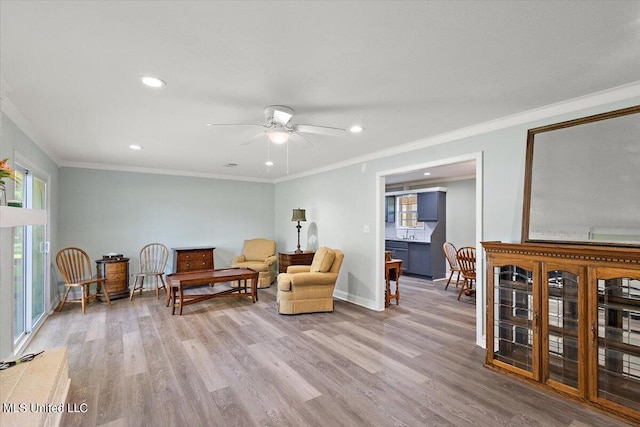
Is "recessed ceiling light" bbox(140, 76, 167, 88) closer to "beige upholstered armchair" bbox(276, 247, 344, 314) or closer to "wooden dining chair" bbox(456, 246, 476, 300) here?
"beige upholstered armchair" bbox(276, 247, 344, 314)

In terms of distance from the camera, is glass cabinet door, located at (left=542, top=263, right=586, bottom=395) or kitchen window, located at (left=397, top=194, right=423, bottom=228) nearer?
glass cabinet door, located at (left=542, top=263, right=586, bottom=395)

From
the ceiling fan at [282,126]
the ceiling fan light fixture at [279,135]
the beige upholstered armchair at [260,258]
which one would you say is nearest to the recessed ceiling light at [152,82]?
the ceiling fan at [282,126]

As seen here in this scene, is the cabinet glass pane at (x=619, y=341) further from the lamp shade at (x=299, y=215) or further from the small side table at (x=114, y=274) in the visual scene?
the small side table at (x=114, y=274)

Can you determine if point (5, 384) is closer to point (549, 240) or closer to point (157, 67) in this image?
point (157, 67)

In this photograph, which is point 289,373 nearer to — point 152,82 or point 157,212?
point 152,82

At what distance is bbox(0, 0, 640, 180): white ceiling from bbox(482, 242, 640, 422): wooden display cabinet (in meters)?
1.36

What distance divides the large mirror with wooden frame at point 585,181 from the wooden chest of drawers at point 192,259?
552 cm

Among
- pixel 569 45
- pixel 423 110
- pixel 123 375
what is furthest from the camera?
pixel 423 110

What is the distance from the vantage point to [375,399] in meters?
2.36

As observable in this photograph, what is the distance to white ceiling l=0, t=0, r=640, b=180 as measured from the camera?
1562mm

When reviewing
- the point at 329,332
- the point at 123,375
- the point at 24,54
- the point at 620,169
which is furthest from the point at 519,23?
the point at 123,375

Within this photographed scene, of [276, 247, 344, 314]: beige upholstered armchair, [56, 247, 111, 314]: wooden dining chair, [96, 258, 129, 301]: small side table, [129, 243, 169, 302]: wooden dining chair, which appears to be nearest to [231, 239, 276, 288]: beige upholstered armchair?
[129, 243, 169, 302]: wooden dining chair

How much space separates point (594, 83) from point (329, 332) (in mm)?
3491

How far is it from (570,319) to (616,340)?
0.28 metres
